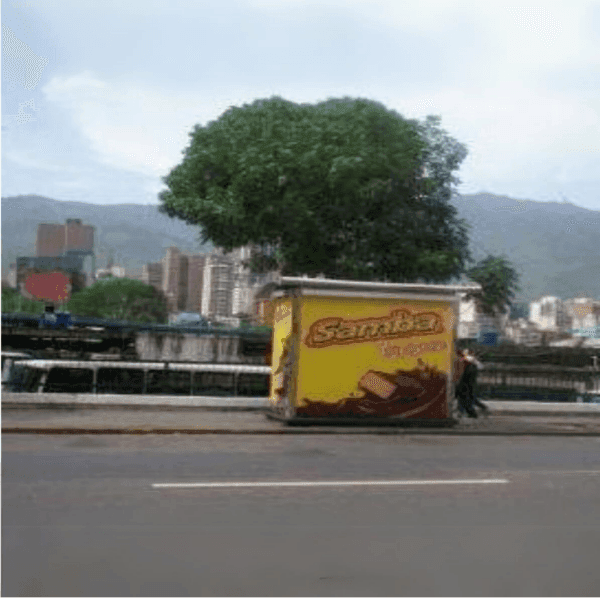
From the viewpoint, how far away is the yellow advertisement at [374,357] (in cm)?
1800

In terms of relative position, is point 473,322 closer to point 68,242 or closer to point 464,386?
point 464,386

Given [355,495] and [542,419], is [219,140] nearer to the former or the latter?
[542,419]

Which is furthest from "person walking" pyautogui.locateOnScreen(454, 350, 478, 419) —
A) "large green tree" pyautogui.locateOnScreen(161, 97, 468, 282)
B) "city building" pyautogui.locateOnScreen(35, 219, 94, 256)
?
"city building" pyautogui.locateOnScreen(35, 219, 94, 256)

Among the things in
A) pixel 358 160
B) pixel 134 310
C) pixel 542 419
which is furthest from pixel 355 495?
pixel 134 310

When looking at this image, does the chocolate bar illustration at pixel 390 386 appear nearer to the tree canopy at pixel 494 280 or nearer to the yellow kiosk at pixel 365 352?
the yellow kiosk at pixel 365 352

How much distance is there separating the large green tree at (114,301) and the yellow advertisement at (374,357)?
321ft

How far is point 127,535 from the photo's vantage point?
7.58m

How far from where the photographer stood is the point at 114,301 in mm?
116000

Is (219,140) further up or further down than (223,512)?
further up

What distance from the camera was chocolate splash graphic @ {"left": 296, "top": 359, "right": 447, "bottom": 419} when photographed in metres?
18.1

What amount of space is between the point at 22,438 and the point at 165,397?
231 inches

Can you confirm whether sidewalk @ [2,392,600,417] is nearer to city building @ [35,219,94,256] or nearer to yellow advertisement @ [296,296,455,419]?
A: yellow advertisement @ [296,296,455,419]

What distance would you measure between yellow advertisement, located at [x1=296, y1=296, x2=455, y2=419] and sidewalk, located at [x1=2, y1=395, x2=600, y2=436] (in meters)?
0.50

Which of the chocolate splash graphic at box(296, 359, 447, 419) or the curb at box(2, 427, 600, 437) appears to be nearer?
the curb at box(2, 427, 600, 437)
